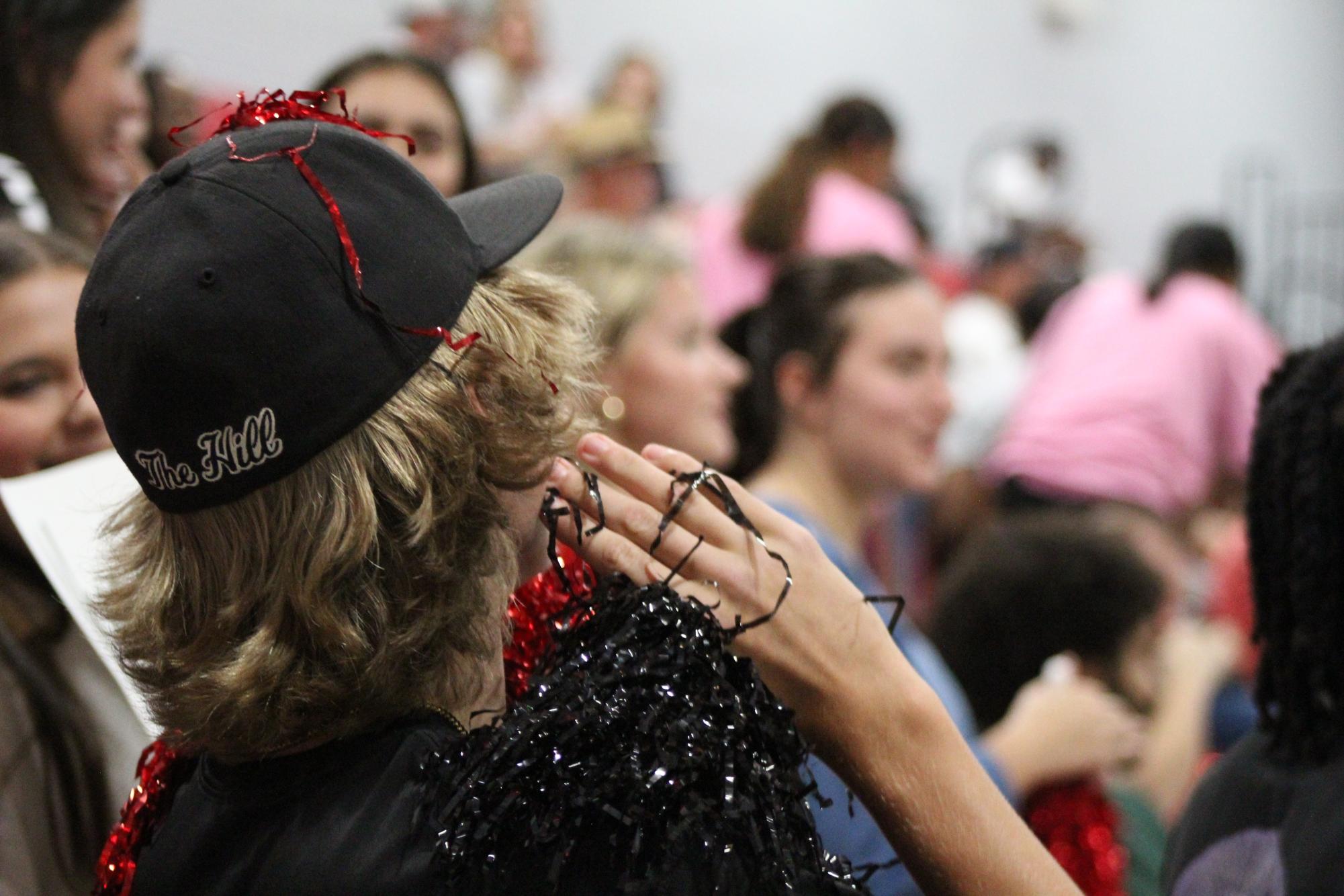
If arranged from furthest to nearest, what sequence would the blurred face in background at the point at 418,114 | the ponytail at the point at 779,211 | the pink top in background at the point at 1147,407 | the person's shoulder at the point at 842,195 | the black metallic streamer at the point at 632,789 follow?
the pink top in background at the point at 1147,407
the person's shoulder at the point at 842,195
the ponytail at the point at 779,211
the blurred face in background at the point at 418,114
the black metallic streamer at the point at 632,789

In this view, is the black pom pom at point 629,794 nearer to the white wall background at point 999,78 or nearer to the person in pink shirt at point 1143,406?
the person in pink shirt at point 1143,406

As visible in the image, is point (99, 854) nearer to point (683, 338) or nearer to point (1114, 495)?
point (683, 338)

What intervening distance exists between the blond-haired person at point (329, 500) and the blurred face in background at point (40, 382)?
1.44ft

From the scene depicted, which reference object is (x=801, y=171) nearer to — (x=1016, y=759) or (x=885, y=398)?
(x=885, y=398)

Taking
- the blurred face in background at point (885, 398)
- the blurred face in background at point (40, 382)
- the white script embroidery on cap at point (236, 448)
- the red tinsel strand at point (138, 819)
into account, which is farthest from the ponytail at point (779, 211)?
the white script embroidery on cap at point (236, 448)

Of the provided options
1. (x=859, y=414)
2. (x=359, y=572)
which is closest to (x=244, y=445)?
(x=359, y=572)

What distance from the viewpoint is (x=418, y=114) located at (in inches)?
92.3

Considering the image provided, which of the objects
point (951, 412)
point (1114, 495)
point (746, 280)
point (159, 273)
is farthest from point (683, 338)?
point (1114, 495)

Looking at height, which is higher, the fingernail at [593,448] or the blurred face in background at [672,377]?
the fingernail at [593,448]

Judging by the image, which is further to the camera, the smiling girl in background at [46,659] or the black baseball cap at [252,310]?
the smiling girl in background at [46,659]

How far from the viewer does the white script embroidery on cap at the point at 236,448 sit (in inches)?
33.8

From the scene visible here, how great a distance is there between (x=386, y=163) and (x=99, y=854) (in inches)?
27.5

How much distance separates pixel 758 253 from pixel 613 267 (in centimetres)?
143

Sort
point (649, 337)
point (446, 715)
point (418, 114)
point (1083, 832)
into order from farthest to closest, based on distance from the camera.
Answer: point (649, 337) → point (418, 114) → point (1083, 832) → point (446, 715)
